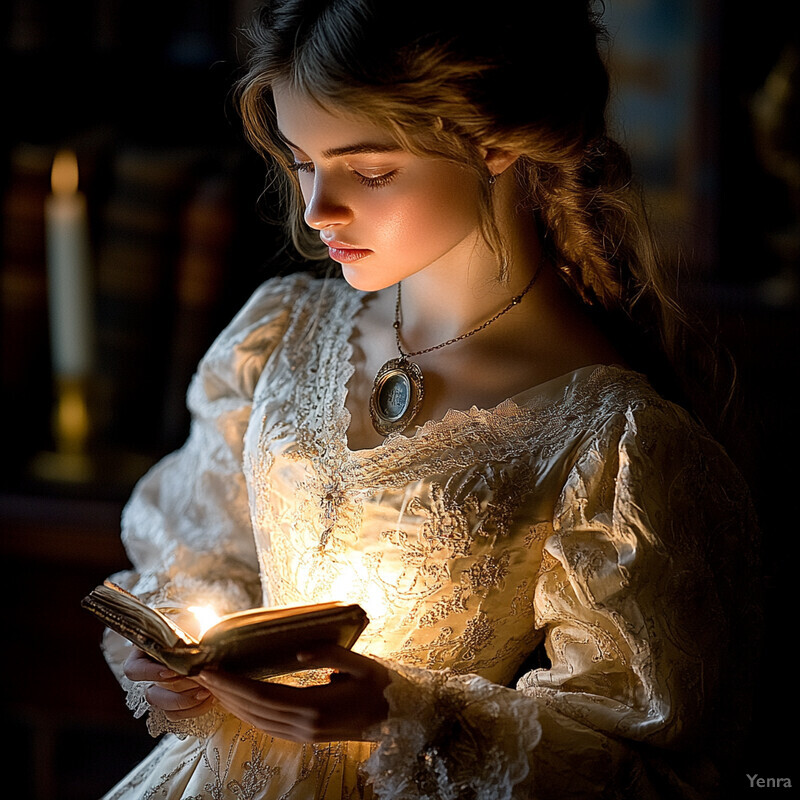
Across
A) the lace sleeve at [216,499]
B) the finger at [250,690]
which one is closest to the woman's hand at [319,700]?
the finger at [250,690]

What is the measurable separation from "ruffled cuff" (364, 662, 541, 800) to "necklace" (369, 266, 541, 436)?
27 centimetres

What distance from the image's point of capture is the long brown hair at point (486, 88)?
86 centimetres

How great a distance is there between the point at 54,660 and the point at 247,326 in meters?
0.76

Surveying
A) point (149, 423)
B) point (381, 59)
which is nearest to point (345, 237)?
point (381, 59)

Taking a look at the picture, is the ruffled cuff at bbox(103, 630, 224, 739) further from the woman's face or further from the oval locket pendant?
the woman's face

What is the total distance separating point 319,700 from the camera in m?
0.85

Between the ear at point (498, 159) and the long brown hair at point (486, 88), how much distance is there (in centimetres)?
1

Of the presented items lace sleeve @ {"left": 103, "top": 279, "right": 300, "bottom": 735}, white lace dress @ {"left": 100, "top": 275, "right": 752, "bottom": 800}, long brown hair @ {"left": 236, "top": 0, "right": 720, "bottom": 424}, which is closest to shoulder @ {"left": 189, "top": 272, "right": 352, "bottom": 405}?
lace sleeve @ {"left": 103, "top": 279, "right": 300, "bottom": 735}

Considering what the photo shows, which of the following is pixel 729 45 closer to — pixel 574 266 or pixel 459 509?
pixel 574 266

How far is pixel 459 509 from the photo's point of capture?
940mm

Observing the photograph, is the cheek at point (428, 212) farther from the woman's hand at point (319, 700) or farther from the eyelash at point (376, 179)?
the woman's hand at point (319, 700)

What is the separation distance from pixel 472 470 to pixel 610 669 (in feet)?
0.73

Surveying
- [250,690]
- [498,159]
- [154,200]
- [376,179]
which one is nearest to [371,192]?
[376,179]

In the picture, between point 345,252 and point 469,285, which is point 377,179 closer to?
point 345,252
